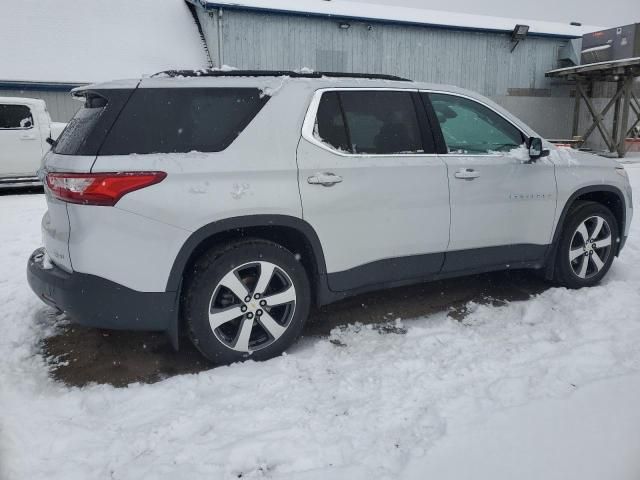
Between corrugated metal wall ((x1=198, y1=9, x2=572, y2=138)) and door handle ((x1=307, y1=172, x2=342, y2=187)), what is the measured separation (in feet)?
50.9

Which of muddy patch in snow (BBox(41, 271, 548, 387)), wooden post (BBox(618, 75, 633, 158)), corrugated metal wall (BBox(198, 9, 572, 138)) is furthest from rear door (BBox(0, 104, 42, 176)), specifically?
wooden post (BBox(618, 75, 633, 158))

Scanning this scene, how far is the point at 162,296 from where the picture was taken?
9.92 ft

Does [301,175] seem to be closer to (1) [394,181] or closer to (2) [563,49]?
(1) [394,181]

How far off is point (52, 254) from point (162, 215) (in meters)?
0.82

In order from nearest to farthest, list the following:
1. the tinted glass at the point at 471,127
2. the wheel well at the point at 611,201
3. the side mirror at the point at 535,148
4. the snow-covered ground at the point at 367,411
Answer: the snow-covered ground at the point at 367,411
the tinted glass at the point at 471,127
the side mirror at the point at 535,148
the wheel well at the point at 611,201

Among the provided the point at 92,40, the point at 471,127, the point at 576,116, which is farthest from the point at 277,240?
the point at 576,116

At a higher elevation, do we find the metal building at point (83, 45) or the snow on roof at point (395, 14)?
the snow on roof at point (395, 14)

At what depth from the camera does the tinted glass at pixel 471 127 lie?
4.01 m

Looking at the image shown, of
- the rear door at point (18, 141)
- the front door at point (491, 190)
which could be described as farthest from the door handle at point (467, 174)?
the rear door at point (18, 141)

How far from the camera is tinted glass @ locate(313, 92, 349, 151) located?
11.3 ft

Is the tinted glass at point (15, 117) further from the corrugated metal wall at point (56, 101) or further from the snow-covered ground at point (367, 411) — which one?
the snow-covered ground at point (367, 411)

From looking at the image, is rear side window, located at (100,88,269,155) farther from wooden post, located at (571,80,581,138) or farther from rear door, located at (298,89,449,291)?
wooden post, located at (571,80,581,138)

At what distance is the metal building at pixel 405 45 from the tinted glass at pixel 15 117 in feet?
25.6

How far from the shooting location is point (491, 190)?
4.02 m
